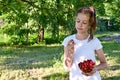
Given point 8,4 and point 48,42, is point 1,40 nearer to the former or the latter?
point 48,42

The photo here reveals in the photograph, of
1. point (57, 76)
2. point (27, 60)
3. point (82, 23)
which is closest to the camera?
point (82, 23)

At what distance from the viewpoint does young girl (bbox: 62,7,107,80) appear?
2805 millimetres

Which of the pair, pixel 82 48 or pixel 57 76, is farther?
pixel 57 76

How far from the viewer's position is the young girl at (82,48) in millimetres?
2805

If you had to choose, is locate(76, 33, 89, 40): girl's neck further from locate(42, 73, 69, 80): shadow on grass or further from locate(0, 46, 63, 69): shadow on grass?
locate(0, 46, 63, 69): shadow on grass

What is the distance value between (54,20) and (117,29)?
38.9 meters

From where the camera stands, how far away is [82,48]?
2.88m

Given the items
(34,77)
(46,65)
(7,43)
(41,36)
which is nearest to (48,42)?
(41,36)

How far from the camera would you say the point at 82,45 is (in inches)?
114

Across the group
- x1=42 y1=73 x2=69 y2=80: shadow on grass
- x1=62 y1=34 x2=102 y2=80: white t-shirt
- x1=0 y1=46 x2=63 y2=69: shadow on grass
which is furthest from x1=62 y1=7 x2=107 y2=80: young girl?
x1=0 y1=46 x2=63 y2=69: shadow on grass

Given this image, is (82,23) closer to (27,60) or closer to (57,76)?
(57,76)

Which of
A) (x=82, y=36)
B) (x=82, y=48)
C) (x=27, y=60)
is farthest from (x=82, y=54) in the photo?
(x=27, y=60)

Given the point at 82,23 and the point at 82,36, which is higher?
the point at 82,23

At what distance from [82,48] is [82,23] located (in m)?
0.22
